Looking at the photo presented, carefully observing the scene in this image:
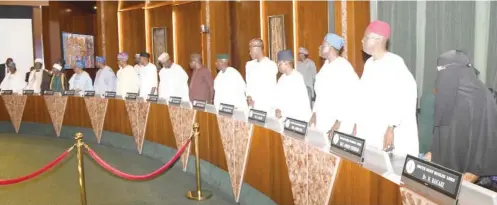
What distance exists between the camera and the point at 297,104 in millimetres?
4199

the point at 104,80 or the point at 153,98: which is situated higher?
the point at 104,80

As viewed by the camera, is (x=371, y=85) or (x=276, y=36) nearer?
(x=371, y=85)

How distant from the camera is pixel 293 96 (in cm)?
416

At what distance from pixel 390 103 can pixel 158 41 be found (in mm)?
8199

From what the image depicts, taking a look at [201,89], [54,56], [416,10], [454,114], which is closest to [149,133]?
[201,89]

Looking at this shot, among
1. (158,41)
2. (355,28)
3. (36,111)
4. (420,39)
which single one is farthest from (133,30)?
(420,39)

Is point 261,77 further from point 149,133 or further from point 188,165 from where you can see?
point 149,133

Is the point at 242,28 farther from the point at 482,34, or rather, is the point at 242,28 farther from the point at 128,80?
the point at 482,34

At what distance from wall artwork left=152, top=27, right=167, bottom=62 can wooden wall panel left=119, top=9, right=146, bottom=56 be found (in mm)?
418

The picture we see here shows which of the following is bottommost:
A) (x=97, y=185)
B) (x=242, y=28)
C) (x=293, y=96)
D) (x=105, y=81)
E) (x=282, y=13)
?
(x=97, y=185)

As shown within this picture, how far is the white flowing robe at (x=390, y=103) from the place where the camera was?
2.87 m

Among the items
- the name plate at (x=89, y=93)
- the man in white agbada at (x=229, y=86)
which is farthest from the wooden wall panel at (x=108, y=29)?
the man in white agbada at (x=229, y=86)

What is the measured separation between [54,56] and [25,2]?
1384 mm

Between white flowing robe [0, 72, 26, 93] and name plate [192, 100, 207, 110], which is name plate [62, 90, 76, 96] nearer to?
white flowing robe [0, 72, 26, 93]
